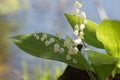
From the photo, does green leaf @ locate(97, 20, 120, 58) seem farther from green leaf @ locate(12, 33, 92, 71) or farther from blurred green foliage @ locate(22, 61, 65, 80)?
blurred green foliage @ locate(22, 61, 65, 80)

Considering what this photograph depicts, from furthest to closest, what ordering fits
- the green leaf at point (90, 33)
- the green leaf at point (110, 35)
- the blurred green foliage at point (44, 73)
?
the blurred green foliage at point (44, 73)
the green leaf at point (90, 33)
the green leaf at point (110, 35)

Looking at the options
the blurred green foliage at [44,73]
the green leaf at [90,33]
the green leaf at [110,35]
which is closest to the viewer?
the green leaf at [110,35]

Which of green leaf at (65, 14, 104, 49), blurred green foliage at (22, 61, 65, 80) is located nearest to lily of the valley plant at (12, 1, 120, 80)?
green leaf at (65, 14, 104, 49)

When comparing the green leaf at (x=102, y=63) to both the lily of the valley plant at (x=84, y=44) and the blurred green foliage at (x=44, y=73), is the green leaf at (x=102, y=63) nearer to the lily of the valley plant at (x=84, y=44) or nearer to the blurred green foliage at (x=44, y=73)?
the lily of the valley plant at (x=84, y=44)

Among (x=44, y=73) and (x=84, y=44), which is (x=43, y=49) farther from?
(x=44, y=73)

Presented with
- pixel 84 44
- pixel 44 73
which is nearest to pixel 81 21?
pixel 84 44

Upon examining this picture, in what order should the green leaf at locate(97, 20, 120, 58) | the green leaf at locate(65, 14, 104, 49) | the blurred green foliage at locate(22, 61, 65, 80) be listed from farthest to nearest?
1. the blurred green foliage at locate(22, 61, 65, 80)
2. the green leaf at locate(65, 14, 104, 49)
3. the green leaf at locate(97, 20, 120, 58)

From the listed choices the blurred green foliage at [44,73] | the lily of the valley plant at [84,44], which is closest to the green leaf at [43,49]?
the lily of the valley plant at [84,44]

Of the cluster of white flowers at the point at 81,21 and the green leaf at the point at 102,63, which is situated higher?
the cluster of white flowers at the point at 81,21
